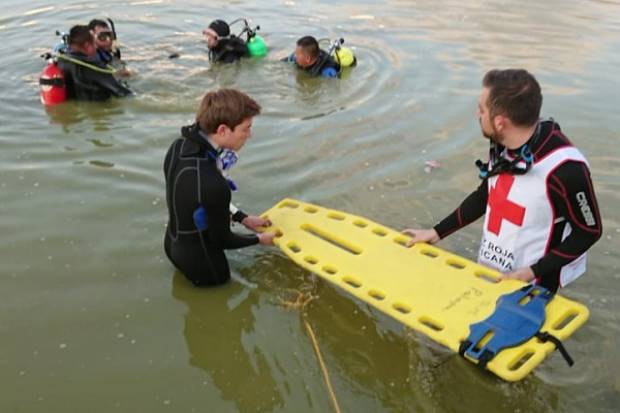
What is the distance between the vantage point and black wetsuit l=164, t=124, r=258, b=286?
346 cm

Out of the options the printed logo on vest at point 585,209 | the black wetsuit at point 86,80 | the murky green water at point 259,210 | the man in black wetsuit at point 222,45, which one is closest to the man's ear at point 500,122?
the printed logo on vest at point 585,209

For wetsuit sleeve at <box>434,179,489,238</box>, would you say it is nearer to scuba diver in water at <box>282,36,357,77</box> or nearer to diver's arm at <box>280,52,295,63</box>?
scuba diver in water at <box>282,36,357,77</box>

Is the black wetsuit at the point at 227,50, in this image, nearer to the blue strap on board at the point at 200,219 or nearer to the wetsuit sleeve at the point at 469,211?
the blue strap on board at the point at 200,219

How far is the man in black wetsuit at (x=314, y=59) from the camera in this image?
27.5 ft

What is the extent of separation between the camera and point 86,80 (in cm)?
714

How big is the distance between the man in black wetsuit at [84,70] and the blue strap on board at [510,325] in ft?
19.0

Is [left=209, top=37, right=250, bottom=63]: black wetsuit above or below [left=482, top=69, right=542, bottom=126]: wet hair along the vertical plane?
below

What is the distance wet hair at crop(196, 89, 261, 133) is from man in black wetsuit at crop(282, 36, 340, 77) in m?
5.12

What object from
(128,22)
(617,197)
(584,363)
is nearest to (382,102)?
(617,197)

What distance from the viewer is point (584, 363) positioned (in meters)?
3.39

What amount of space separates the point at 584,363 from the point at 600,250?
135 centimetres

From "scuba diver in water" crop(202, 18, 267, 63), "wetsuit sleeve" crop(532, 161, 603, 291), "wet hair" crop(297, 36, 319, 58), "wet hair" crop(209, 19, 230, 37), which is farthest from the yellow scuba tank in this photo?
"wetsuit sleeve" crop(532, 161, 603, 291)

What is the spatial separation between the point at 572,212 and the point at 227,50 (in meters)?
7.30

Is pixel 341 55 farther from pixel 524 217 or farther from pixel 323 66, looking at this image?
pixel 524 217
